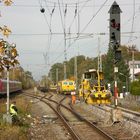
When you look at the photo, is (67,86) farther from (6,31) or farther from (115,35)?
(6,31)

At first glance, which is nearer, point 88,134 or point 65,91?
point 88,134

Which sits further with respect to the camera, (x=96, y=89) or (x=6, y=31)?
(x=96, y=89)

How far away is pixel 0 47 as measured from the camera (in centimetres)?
735

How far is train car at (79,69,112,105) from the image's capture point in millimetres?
32500

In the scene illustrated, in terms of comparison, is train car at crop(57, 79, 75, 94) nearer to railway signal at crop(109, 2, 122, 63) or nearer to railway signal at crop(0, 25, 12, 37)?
railway signal at crop(109, 2, 122, 63)

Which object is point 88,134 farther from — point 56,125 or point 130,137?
point 56,125

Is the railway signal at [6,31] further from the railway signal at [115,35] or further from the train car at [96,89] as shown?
the train car at [96,89]

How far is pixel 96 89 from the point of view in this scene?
1326 inches

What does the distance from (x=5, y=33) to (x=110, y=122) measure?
50.7 ft

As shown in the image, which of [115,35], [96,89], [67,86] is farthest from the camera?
[67,86]

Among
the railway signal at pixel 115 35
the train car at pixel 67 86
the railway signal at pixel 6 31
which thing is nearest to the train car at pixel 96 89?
the railway signal at pixel 115 35

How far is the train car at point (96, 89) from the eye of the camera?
32.5 meters

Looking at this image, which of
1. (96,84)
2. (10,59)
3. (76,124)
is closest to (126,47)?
(96,84)

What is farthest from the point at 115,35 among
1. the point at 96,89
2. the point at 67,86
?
the point at 67,86
